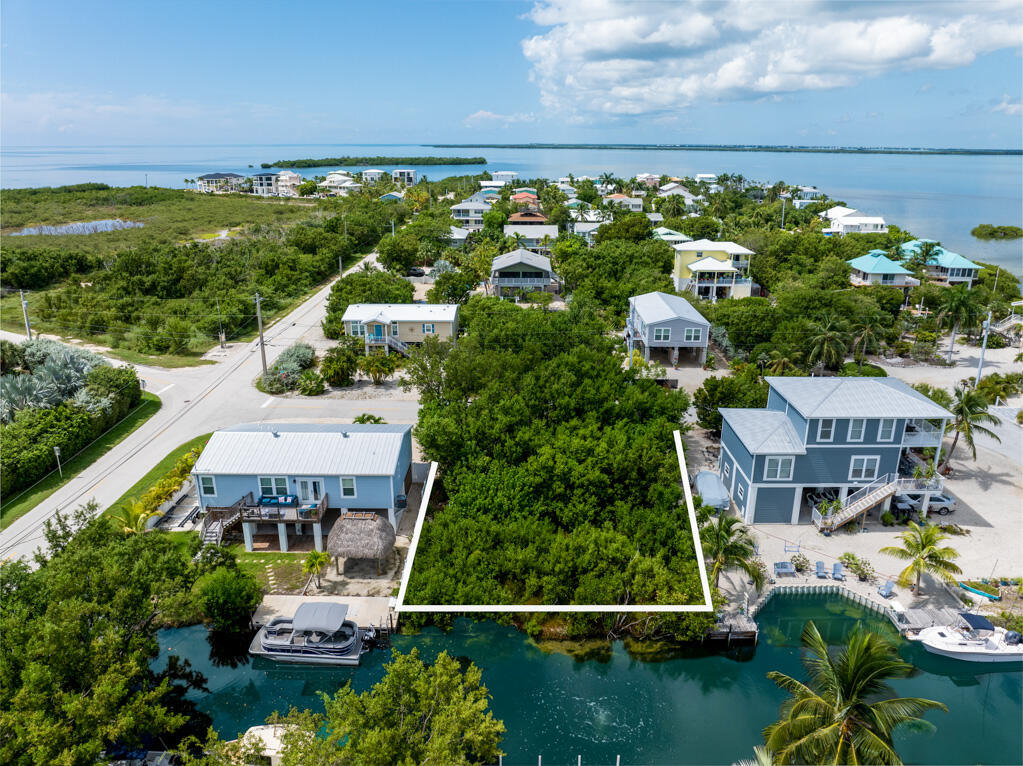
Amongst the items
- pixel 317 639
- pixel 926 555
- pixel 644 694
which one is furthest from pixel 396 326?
pixel 926 555

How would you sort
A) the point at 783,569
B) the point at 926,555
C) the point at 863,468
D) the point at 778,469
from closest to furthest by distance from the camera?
the point at 926,555, the point at 783,569, the point at 778,469, the point at 863,468

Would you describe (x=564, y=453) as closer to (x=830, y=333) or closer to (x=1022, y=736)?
(x=1022, y=736)

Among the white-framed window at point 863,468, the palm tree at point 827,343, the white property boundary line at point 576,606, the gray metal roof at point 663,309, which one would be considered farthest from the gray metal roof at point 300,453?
the palm tree at point 827,343

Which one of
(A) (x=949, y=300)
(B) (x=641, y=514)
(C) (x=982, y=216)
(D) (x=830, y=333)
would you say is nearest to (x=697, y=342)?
(D) (x=830, y=333)

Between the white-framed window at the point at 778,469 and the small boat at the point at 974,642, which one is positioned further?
the white-framed window at the point at 778,469

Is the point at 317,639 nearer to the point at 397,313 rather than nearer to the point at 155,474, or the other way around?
the point at 155,474

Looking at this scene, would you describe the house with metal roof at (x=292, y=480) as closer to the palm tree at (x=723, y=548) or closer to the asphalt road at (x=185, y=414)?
the asphalt road at (x=185, y=414)
